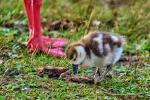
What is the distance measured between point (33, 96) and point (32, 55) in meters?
1.34

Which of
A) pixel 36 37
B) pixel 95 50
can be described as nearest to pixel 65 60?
pixel 36 37

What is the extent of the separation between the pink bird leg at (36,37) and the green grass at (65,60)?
11cm

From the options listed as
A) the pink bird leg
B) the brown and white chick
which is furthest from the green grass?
the brown and white chick

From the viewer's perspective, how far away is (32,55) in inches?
246

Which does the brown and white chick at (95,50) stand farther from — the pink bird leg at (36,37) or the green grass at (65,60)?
the pink bird leg at (36,37)

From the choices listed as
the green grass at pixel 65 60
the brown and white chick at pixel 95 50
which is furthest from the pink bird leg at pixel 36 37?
the brown and white chick at pixel 95 50

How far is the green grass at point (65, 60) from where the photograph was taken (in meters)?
5.08

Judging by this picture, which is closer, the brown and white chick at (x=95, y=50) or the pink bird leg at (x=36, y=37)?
the brown and white chick at (x=95, y=50)

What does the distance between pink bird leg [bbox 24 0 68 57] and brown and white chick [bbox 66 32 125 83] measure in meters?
1.30

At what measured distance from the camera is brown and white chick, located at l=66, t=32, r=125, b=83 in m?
5.02

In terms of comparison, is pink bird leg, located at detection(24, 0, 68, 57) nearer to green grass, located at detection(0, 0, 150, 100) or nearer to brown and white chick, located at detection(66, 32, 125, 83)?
green grass, located at detection(0, 0, 150, 100)

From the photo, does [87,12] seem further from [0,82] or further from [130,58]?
[0,82]

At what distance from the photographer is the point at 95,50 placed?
5.07 m

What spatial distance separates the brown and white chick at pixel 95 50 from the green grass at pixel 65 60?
27cm
